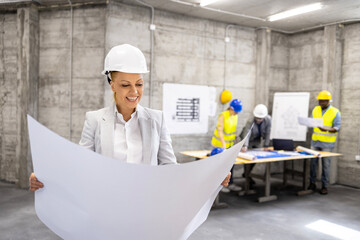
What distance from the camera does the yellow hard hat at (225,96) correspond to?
19.5 feet

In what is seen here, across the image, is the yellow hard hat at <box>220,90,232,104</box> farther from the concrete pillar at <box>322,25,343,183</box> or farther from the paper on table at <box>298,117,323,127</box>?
the concrete pillar at <box>322,25,343,183</box>

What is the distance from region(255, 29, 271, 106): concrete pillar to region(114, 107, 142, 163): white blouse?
18.5 ft

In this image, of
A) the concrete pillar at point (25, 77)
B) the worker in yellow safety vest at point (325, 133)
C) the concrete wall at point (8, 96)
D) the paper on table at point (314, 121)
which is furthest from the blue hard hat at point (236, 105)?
the concrete wall at point (8, 96)

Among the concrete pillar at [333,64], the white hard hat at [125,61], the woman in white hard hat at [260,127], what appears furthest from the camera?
the concrete pillar at [333,64]

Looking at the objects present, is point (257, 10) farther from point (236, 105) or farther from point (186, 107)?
point (186, 107)

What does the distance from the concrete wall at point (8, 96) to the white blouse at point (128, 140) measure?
16.3ft

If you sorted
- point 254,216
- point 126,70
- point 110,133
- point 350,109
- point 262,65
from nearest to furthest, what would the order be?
point 126,70 < point 110,133 < point 254,216 < point 350,109 < point 262,65

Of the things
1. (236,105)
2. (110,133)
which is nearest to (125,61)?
(110,133)

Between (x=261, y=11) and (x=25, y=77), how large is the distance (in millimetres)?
4443

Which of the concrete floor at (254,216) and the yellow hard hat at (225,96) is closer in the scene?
the concrete floor at (254,216)

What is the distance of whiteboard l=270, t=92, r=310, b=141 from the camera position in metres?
6.21

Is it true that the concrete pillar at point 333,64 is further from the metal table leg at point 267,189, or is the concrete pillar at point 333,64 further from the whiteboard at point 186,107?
the whiteboard at point 186,107

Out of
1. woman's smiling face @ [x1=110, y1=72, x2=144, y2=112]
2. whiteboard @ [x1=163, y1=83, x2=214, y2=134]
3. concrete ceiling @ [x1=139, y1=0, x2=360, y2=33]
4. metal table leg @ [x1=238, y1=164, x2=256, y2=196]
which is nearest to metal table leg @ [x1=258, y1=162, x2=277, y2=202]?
metal table leg @ [x1=238, y1=164, x2=256, y2=196]

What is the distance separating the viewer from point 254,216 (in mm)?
4043
